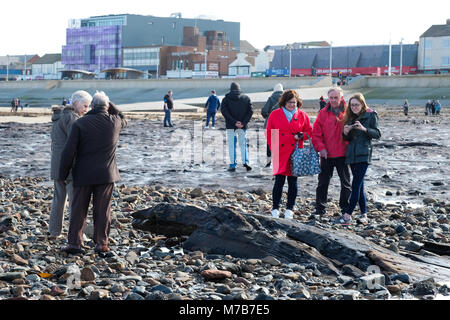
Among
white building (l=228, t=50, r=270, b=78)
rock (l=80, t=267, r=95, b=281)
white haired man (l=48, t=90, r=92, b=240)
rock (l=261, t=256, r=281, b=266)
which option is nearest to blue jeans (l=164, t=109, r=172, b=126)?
Result: white haired man (l=48, t=90, r=92, b=240)

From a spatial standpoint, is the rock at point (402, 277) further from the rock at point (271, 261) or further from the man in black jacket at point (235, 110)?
the man in black jacket at point (235, 110)

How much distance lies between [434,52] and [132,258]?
317 feet

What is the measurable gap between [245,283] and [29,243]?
2.97 metres

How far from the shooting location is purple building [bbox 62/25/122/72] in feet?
485

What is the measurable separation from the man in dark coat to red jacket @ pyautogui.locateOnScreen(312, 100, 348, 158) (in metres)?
3.05

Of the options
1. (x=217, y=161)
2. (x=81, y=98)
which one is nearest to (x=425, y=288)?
(x=81, y=98)

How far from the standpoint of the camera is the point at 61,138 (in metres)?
8.12

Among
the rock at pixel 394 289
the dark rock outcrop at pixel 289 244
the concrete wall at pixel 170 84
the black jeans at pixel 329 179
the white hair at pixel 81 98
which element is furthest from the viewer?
the concrete wall at pixel 170 84

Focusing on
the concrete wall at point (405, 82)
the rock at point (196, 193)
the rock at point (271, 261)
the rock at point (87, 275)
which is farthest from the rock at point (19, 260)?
the concrete wall at point (405, 82)

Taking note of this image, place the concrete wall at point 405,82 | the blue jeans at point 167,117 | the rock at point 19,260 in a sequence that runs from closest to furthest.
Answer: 1. the rock at point 19,260
2. the blue jeans at point 167,117
3. the concrete wall at point 405,82

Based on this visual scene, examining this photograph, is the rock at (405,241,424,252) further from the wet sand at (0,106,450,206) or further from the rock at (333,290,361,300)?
the wet sand at (0,106,450,206)

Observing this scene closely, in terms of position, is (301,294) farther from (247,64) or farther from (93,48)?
(93,48)

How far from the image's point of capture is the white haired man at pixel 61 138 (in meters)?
7.97

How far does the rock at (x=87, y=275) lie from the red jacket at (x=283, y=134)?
3568mm
